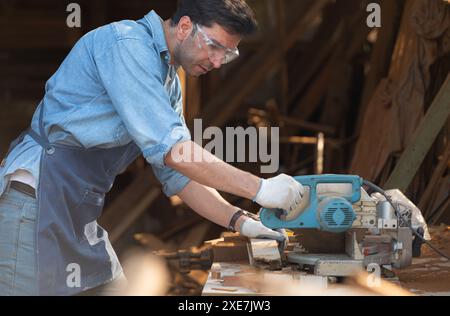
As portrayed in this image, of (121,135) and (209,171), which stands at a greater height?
(121,135)

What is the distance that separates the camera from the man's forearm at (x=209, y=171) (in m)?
2.21

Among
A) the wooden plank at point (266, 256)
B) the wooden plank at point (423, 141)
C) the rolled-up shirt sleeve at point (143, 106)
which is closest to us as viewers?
the rolled-up shirt sleeve at point (143, 106)

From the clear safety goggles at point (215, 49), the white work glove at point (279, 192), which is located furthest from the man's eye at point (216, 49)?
the white work glove at point (279, 192)

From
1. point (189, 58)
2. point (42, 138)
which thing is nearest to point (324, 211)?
point (189, 58)

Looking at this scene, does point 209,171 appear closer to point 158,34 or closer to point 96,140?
point 96,140

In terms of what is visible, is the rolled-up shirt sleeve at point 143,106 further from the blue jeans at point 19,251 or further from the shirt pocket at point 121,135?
the blue jeans at point 19,251

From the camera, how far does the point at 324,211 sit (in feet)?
7.66

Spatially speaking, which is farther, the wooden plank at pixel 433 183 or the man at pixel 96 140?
the wooden plank at pixel 433 183

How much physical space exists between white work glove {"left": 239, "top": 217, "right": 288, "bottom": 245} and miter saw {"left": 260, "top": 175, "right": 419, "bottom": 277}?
0.20 metres

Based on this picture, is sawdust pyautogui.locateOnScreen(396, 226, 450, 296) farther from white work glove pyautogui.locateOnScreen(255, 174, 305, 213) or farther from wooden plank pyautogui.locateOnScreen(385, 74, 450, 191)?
wooden plank pyautogui.locateOnScreen(385, 74, 450, 191)

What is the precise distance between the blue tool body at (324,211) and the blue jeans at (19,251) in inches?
29.2

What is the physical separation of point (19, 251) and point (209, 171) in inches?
25.8

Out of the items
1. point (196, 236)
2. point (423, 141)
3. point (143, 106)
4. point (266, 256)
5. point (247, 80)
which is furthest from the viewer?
point (247, 80)

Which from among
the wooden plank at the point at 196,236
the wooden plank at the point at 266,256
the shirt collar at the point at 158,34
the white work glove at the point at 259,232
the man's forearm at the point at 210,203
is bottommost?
the wooden plank at the point at 196,236
